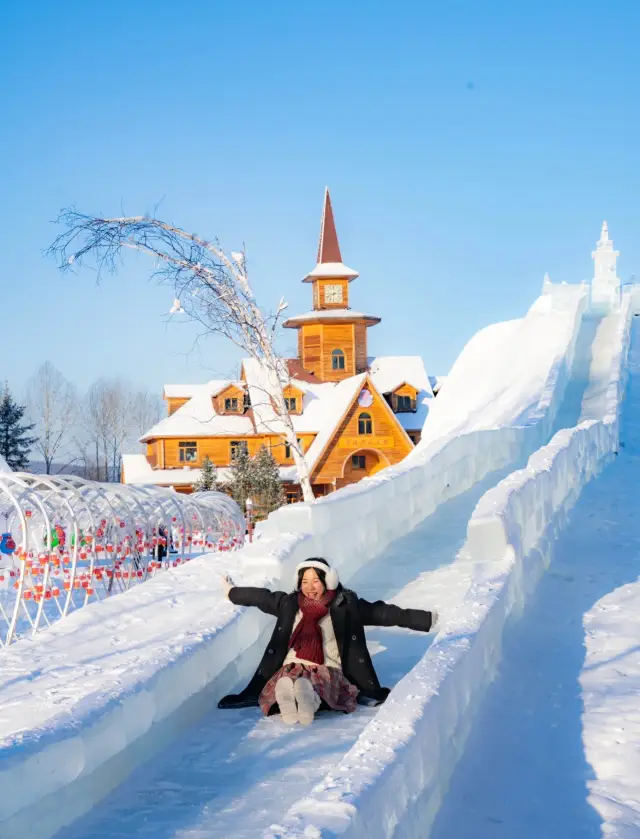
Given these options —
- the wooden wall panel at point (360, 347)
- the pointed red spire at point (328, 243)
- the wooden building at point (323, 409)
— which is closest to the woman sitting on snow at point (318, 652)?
the wooden building at point (323, 409)

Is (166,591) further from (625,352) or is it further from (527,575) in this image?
(625,352)

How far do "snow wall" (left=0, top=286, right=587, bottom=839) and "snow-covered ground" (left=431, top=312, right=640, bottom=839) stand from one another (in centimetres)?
41

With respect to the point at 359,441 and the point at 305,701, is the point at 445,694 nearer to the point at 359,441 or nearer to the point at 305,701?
the point at 305,701

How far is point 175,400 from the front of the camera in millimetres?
50875

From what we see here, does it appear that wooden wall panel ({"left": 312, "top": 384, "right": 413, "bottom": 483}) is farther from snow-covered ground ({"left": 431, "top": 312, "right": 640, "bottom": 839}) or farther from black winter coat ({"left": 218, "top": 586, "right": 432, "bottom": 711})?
black winter coat ({"left": 218, "top": 586, "right": 432, "bottom": 711})

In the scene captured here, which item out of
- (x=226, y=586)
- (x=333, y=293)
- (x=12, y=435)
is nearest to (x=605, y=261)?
(x=333, y=293)

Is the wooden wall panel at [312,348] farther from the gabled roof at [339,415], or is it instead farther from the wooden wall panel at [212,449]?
the wooden wall panel at [212,449]

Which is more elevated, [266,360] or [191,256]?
[191,256]

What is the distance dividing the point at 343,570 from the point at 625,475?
6.04 metres

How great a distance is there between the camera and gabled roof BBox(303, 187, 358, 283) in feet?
168

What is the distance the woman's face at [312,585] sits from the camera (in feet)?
18.8

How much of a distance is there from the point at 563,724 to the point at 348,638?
1.24m

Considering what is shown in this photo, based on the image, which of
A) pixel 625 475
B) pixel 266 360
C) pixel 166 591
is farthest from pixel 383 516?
pixel 266 360

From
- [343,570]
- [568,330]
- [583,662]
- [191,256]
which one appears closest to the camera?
[583,662]
